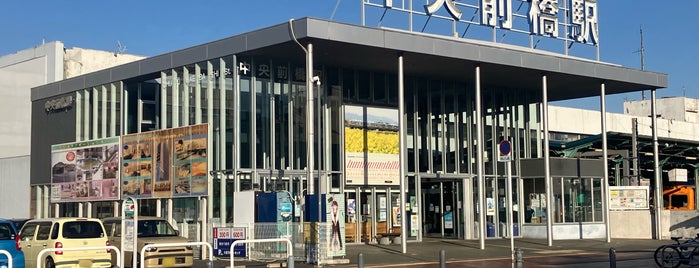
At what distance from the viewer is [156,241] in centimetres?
2120

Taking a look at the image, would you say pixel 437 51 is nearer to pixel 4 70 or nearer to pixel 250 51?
pixel 250 51

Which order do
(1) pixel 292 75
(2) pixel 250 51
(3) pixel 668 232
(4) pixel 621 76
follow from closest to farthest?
1. (2) pixel 250 51
2. (1) pixel 292 75
3. (4) pixel 621 76
4. (3) pixel 668 232

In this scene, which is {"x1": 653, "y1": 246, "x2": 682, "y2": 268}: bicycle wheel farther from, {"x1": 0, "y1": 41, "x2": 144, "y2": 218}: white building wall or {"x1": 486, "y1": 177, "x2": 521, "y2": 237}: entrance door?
{"x1": 0, "y1": 41, "x2": 144, "y2": 218}: white building wall

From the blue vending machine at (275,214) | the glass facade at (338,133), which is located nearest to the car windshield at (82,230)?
the blue vending machine at (275,214)

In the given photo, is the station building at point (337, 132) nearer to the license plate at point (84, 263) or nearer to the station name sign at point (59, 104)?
the station name sign at point (59, 104)

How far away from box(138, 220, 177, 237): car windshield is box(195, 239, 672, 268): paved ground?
1769 millimetres

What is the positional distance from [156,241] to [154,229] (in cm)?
117

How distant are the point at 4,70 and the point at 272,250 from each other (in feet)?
78.7

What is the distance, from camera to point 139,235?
21.9 meters

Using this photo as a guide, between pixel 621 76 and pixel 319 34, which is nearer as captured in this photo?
pixel 319 34

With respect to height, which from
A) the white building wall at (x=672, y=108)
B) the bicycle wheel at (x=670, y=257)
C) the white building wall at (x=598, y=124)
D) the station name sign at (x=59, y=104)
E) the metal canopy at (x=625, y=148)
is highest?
the white building wall at (x=672, y=108)

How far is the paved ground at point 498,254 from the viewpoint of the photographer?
923 inches

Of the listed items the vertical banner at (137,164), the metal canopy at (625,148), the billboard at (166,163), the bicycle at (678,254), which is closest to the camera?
the bicycle at (678,254)

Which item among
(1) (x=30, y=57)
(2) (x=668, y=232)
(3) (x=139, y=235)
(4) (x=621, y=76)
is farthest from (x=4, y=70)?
(2) (x=668, y=232)
